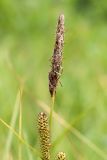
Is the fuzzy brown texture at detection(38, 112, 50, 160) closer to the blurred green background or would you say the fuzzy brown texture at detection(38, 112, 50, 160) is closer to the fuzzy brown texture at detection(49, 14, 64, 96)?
the fuzzy brown texture at detection(49, 14, 64, 96)

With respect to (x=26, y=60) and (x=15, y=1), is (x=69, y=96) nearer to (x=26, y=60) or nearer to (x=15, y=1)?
(x=26, y=60)

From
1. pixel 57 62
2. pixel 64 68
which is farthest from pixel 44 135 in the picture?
pixel 64 68

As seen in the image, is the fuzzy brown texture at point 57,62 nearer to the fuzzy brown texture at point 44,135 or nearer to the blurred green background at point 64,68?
the fuzzy brown texture at point 44,135

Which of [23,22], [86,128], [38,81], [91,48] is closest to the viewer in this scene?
[86,128]

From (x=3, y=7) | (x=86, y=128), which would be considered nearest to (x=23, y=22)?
(x=3, y=7)

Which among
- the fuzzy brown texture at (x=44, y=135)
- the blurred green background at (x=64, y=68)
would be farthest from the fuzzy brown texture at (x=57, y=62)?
the blurred green background at (x=64, y=68)
